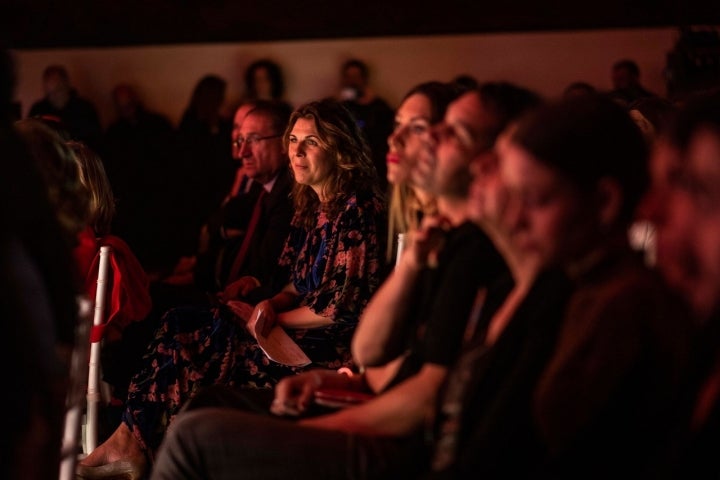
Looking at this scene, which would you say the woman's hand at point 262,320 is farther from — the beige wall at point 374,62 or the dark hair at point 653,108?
the beige wall at point 374,62

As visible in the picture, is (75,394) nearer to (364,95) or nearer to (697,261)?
(697,261)

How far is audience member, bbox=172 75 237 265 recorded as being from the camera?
256 inches

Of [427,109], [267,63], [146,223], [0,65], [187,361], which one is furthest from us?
[267,63]

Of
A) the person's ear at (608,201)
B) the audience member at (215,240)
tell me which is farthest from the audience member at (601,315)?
the audience member at (215,240)

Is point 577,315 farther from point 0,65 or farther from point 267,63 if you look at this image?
point 267,63

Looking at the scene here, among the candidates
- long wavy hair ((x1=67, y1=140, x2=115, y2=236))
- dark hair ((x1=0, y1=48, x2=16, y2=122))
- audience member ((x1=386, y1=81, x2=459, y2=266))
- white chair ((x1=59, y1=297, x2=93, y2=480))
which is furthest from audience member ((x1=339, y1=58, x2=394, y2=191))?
dark hair ((x1=0, y1=48, x2=16, y2=122))

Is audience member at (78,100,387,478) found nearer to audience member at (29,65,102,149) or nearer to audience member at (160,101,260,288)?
audience member at (160,101,260,288)

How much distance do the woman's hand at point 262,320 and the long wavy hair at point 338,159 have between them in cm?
31

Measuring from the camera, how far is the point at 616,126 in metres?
1.55

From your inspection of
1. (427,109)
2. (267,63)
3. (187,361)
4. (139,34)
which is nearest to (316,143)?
(187,361)

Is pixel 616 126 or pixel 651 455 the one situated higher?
pixel 616 126

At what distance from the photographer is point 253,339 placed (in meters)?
3.18

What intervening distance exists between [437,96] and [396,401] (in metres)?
0.73

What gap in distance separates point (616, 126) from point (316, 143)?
5.92ft
